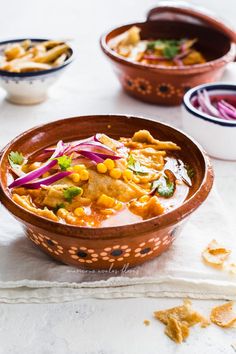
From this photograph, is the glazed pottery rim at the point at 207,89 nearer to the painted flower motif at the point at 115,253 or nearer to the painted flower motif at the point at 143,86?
the painted flower motif at the point at 143,86

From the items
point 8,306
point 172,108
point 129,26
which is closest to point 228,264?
point 8,306

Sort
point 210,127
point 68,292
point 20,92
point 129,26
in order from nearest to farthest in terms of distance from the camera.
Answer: point 68,292 → point 210,127 → point 20,92 → point 129,26

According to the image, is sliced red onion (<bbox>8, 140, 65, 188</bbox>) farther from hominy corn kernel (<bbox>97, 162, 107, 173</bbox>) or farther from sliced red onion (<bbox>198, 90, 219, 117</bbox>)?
sliced red onion (<bbox>198, 90, 219, 117</bbox>)

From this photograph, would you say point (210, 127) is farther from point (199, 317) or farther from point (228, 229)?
point (199, 317)

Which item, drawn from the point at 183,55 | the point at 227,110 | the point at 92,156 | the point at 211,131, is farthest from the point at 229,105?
the point at 92,156

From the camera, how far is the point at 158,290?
1617 mm

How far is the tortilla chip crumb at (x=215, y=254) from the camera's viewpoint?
1.69 meters

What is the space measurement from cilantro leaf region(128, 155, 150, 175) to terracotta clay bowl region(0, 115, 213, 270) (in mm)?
153

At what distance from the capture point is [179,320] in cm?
153

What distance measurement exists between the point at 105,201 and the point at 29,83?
1.13 m

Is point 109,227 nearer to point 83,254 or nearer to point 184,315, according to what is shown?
point 83,254

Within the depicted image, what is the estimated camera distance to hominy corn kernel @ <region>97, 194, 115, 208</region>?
5.31 feet

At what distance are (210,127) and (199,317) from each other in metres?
0.90

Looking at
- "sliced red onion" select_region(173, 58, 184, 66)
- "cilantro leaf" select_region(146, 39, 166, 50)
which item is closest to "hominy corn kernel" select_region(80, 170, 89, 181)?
"sliced red onion" select_region(173, 58, 184, 66)
